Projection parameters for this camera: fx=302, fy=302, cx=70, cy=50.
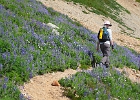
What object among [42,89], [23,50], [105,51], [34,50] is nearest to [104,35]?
[105,51]

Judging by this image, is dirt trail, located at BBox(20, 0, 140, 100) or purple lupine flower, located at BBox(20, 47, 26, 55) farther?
purple lupine flower, located at BBox(20, 47, 26, 55)

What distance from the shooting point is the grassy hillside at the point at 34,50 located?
997cm

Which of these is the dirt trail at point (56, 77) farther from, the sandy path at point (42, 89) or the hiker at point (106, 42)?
the hiker at point (106, 42)

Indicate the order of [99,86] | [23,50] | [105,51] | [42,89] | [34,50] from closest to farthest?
[42,89], [99,86], [23,50], [34,50], [105,51]

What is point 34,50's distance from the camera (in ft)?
38.9

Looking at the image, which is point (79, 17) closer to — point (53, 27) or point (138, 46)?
point (138, 46)

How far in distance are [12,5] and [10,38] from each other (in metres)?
6.24

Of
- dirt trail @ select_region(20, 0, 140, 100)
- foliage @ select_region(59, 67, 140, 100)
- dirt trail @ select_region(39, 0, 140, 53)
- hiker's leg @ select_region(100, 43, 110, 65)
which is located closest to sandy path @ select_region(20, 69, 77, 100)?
dirt trail @ select_region(20, 0, 140, 100)

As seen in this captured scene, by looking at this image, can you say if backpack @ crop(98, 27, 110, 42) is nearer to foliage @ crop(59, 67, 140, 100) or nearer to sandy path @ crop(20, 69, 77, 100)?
foliage @ crop(59, 67, 140, 100)

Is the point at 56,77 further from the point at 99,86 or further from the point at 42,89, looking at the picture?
the point at 99,86

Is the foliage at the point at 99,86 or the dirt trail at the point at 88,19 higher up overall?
the foliage at the point at 99,86

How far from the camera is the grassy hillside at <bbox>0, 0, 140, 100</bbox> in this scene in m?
9.97

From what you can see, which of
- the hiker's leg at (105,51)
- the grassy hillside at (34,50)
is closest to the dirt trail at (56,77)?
the grassy hillside at (34,50)

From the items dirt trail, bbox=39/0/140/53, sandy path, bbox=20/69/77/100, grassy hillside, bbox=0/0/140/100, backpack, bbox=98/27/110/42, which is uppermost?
backpack, bbox=98/27/110/42
